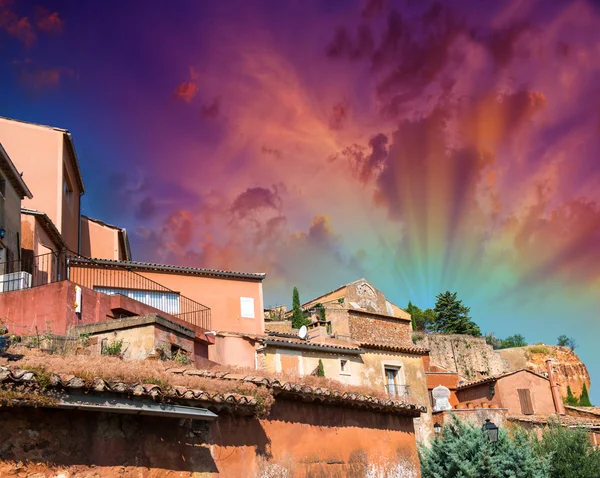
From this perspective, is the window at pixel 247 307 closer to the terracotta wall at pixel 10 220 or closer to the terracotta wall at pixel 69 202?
the terracotta wall at pixel 69 202

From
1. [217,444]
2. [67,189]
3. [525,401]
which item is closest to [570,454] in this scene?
[217,444]

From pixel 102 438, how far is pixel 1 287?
1382cm

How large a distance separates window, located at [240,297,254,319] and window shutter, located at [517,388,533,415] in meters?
19.6

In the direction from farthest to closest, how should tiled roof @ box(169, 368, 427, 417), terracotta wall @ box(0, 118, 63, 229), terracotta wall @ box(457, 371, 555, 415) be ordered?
terracotta wall @ box(457, 371, 555, 415)
terracotta wall @ box(0, 118, 63, 229)
tiled roof @ box(169, 368, 427, 417)

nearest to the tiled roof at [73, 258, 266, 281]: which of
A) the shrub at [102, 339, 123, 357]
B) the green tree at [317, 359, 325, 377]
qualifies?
the green tree at [317, 359, 325, 377]

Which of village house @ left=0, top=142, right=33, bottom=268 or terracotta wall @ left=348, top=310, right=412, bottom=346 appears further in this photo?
terracotta wall @ left=348, top=310, right=412, bottom=346

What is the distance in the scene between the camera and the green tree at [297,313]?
54.3m

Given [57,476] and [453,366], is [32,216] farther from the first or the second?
[453,366]

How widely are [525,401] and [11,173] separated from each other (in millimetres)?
33735

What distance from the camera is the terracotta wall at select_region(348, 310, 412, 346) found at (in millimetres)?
42969

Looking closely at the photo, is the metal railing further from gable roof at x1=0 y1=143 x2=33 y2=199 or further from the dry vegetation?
the dry vegetation

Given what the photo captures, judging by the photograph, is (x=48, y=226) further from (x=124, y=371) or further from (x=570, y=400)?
(x=570, y=400)

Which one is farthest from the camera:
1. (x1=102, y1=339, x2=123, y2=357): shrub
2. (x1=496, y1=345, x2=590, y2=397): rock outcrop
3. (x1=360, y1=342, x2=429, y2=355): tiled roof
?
(x1=496, y1=345, x2=590, y2=397): rock outcrop

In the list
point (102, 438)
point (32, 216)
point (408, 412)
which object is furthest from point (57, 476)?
point (32, 216)
